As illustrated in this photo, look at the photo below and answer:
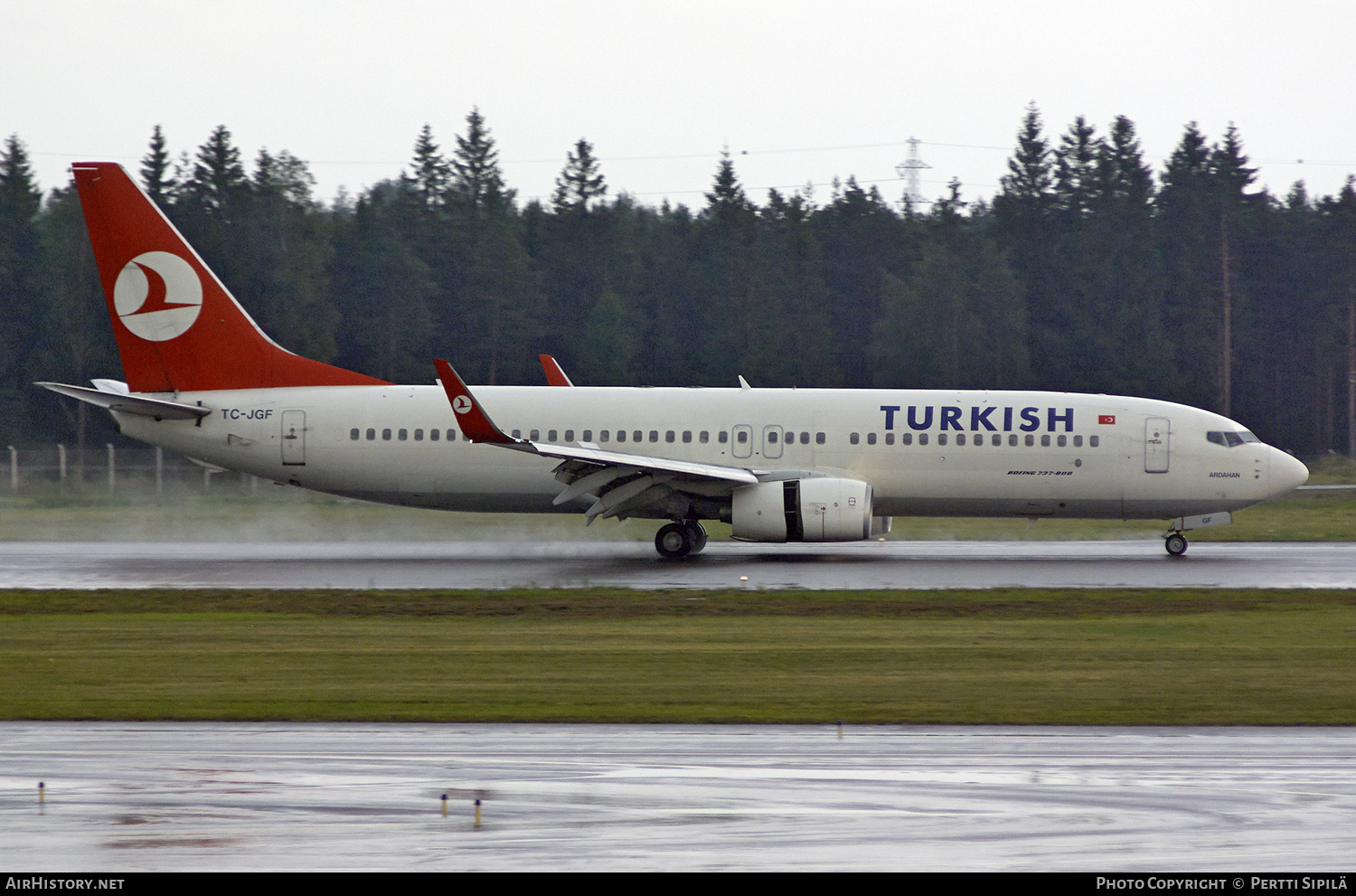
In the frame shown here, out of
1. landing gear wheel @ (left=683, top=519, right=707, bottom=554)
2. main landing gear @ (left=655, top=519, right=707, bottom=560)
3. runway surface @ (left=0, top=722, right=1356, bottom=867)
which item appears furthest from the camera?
landing gear wheel @ (left=683, top=519, right=707, bottom=554)

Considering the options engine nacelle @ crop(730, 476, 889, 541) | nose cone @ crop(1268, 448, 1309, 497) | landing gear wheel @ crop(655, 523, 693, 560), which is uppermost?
nose cone @ crop(1268, 448, 1309, 497)

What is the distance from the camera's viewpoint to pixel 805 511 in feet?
77.7

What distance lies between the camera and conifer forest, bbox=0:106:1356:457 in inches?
2462

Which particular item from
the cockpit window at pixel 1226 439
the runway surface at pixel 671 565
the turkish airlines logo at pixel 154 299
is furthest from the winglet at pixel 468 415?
the cockpit window at pixel 1226 439

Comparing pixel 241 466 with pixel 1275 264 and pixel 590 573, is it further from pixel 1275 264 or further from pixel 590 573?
pixel 1275 264

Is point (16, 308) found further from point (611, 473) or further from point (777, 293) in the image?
point (611, 473)

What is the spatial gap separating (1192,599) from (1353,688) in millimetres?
6465

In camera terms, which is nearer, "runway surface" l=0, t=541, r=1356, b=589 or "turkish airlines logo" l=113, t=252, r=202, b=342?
"runway surface" l=0, t=541, r=1356, b=589

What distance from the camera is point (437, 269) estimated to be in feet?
224

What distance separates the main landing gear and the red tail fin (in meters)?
7.60

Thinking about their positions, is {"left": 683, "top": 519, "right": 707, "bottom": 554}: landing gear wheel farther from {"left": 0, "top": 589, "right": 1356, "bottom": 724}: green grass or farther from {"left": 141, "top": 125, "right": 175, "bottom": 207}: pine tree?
{"left": 141, "top": 125, "right": 175, "bottom": 207}: pine tree

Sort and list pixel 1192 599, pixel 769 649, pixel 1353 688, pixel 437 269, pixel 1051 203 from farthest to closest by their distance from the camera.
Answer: pixel 1051 203, pixel 437 269, pixel 1192 599, pixel 769 649, pixel 1353 688

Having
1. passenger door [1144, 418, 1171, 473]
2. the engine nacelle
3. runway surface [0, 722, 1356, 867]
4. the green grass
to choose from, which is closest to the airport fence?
the engine nacelle

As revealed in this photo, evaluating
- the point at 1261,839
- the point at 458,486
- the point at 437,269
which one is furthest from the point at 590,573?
the point at 437,269
